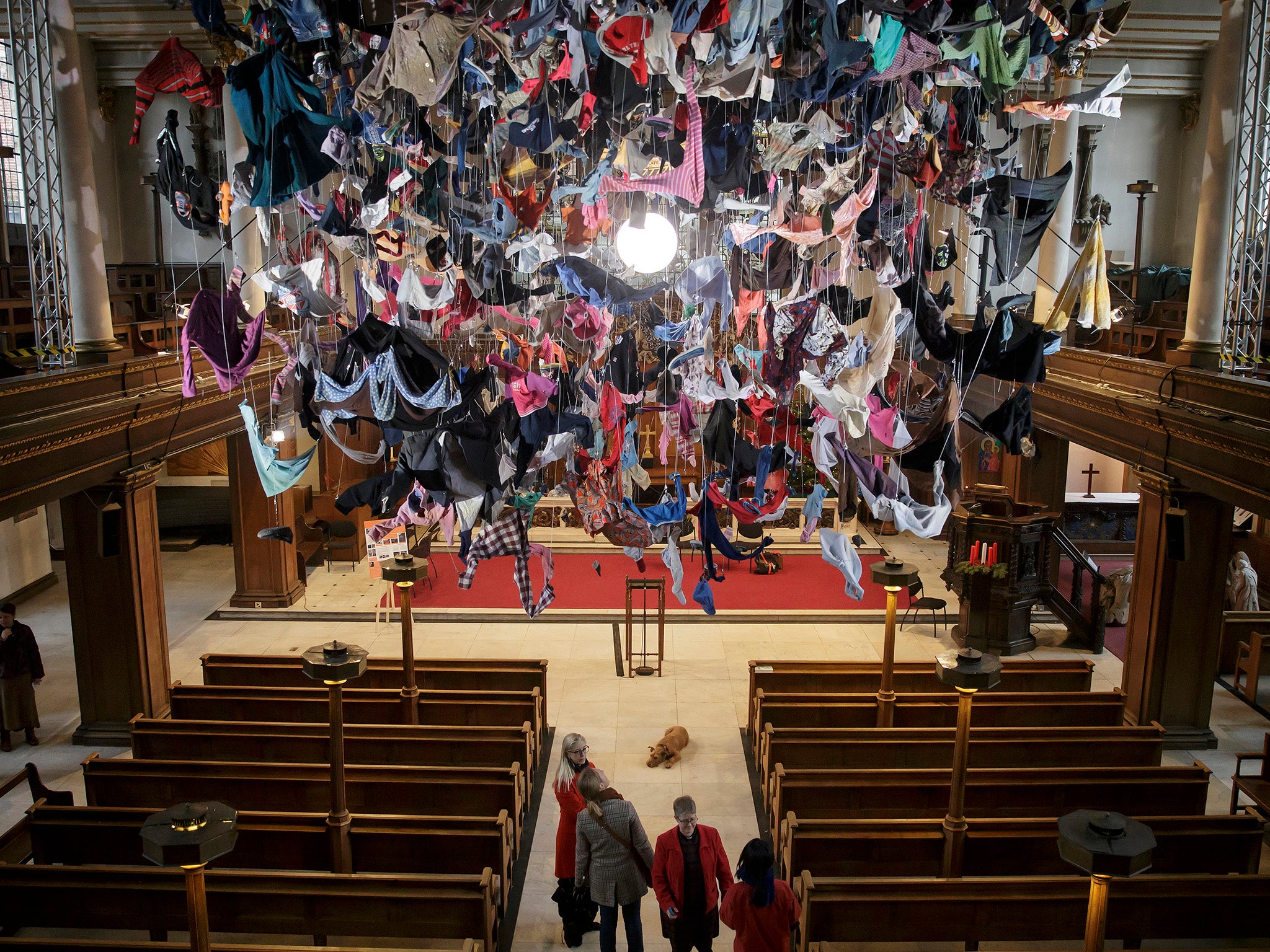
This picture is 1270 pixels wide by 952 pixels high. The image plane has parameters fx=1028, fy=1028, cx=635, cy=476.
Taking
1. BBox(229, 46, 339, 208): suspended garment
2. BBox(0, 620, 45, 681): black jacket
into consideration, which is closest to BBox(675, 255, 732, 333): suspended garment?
BBox(229, 46, 339, 208): suspended garment

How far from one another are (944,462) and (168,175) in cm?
686

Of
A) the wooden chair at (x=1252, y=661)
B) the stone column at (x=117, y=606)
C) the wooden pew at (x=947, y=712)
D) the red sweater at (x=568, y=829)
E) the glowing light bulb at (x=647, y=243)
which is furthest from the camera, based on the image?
the wooden chair at (x=1252, y=661)

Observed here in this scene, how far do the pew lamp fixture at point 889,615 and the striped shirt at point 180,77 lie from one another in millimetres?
6304

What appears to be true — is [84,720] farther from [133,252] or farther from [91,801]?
[133,252]

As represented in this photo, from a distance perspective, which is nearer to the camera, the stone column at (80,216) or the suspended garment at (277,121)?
the suspended garment at (277,121)

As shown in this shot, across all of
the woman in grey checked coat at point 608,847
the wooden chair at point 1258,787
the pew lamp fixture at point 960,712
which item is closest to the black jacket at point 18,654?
the woman in grey checked coat at point 608,847

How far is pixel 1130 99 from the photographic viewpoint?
59.3 ft

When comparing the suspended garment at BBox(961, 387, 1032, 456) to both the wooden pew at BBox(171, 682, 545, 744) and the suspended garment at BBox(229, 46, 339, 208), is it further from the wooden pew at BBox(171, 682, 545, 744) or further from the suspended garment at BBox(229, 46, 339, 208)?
the suspended garment at BBox(229, 46, 339, 208)

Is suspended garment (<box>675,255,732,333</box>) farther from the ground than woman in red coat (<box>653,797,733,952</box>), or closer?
farther from the ground

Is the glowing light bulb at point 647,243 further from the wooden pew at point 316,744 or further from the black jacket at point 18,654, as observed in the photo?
the black jacket at point 18,654

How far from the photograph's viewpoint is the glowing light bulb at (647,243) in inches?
310

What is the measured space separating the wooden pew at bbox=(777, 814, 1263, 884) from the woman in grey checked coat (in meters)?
1.27

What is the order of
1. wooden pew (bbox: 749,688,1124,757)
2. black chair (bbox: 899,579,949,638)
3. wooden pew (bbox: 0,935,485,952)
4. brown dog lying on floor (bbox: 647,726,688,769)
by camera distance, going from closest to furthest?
wooden pew (bbox: 0,935,485,952) < wooden pew (bbox: 749,688,1124,757) < brown dog lying on floor (bbox: 647,726,688,769) < black chair (bbox: 899,579,949,638)

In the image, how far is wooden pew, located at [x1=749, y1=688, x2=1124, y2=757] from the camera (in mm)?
9602
